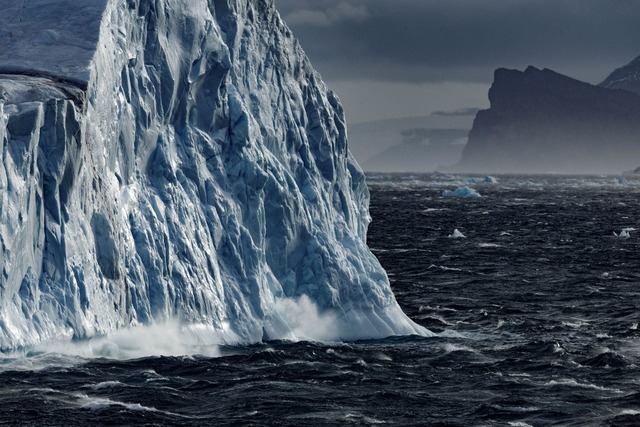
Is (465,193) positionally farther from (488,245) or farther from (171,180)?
(171,180)

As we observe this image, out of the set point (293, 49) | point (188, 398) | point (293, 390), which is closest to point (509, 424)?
point (293, 390)

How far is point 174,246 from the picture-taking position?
82.8ft

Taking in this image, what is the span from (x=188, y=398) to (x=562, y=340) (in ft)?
Answer: 41.2

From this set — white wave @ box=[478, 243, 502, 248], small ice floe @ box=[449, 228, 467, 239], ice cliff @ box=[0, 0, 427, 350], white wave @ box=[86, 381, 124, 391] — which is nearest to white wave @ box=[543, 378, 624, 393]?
ice cliff @ box=[0, 0, 427, 350]

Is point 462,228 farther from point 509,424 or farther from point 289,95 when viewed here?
point 509,424

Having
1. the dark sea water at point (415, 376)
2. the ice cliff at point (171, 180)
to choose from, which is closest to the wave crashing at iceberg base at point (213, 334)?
the ice cliff at point (171, 180)

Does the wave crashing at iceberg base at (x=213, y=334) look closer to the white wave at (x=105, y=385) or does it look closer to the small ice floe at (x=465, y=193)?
the white wave at (x=105, y=385)

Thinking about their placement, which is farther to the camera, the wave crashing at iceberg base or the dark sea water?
the wave crashing at iceberg base

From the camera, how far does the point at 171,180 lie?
2584 cm

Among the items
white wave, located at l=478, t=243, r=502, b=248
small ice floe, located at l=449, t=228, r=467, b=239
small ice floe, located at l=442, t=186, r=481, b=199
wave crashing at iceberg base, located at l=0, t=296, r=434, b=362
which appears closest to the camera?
wave crashing at iceberg base, located at l=0, t=296, r=434, b=362

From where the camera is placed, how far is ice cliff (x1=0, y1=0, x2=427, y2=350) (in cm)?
2231

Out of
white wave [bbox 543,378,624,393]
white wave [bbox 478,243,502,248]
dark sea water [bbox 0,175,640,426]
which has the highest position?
white wave [bbox 478,243,502,248]

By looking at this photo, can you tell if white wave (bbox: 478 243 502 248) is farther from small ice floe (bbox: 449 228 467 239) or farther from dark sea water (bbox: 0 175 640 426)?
dark sea water (bbox: 0 175 640 426)

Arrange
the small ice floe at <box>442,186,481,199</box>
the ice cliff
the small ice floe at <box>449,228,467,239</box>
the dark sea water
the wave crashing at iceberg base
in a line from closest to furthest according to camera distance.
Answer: the dark sea water, the ice cliff, the wave crashing at iceberg base, the small ice floe at <box>449,228,467,239</box>, the small ice floe at <box>442,186,481,199</box>
